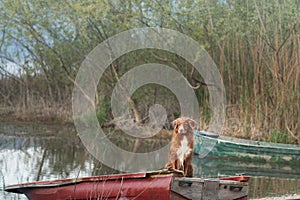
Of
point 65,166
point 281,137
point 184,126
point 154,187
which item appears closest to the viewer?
point 154,187

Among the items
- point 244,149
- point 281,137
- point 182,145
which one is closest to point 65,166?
point 244,149

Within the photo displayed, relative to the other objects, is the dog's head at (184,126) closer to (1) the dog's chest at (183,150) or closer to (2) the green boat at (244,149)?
(1) the dog's chest at (183,150)

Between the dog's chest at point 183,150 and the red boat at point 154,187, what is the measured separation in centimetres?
24

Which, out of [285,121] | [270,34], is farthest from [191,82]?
[285,121]

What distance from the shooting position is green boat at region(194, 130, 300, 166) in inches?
547

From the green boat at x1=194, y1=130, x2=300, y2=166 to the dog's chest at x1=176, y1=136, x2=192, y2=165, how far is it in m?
7.29

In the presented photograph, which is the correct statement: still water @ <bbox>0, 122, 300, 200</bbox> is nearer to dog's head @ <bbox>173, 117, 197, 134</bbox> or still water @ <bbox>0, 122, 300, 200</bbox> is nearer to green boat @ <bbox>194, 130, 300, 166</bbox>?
green boat @ <bbox>194, 130, 300, 166</bbox>

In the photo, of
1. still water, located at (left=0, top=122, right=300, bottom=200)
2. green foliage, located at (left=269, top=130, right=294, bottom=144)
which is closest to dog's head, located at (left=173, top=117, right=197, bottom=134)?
still water, located at (left=0, top=122, right=300, bottom=200)

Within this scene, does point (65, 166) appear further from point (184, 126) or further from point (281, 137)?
point (184, 126)

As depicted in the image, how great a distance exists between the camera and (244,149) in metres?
14.3

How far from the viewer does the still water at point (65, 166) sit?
11164 mm

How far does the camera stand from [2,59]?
858 inches

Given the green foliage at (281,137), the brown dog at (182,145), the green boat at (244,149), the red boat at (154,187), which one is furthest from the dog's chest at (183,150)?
the green foliage at (281,137)

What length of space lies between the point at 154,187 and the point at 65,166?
6.19m
